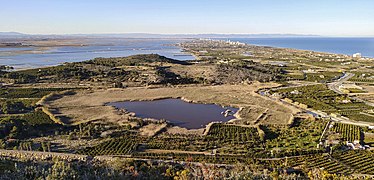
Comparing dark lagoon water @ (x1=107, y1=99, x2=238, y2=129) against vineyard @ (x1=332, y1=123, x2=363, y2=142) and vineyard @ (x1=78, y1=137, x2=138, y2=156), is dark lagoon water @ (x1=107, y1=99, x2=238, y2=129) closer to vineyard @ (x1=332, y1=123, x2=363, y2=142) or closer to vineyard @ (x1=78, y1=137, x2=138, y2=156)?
vineyard @ (x1=78, y1=137, x2=138, y2=156)

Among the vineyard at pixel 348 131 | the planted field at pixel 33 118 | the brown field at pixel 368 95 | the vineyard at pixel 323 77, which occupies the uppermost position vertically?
the vineyard at pixel 323 77

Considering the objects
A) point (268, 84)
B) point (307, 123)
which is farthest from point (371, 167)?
point (268, 84)

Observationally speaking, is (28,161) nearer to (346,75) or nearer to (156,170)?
(156,170)

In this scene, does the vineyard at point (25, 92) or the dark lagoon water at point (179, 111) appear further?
the vineyard at point (25, 92)

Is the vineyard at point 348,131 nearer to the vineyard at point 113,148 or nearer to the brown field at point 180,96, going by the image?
the brown field at point 180,96

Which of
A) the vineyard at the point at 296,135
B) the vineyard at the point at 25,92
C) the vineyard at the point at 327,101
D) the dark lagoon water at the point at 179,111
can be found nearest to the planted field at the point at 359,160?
the vineyard at the point at 296,135

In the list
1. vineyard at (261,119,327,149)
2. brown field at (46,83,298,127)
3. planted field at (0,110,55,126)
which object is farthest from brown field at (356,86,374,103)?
planted field at (0,110,55,126)

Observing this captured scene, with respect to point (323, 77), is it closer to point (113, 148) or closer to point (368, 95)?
point (368, 95)
